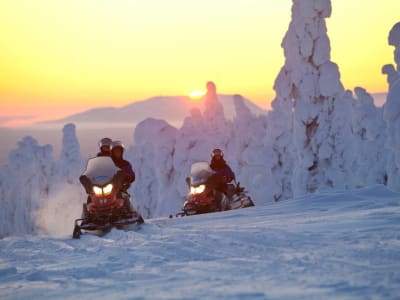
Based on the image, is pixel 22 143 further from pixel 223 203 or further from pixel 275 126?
pixel 223 203

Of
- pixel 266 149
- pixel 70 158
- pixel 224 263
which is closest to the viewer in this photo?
pixel 224 263

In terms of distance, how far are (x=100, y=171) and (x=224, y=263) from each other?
13.6ft

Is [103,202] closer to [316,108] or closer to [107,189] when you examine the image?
[107,189]

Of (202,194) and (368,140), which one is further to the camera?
(368,140)

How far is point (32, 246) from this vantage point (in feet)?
22.1

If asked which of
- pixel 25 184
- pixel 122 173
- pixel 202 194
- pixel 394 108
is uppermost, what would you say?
pixel 394 108

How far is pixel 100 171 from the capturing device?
830cm

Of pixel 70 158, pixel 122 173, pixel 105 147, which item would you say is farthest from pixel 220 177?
pixel 70 158

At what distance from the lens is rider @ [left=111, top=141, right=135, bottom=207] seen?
331 inches

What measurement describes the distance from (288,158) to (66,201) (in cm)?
2101

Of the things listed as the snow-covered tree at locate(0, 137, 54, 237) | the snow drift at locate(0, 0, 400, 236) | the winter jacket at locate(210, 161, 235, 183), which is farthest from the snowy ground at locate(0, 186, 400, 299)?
the snow-covered tree at locate(0, 137, 54, 237)

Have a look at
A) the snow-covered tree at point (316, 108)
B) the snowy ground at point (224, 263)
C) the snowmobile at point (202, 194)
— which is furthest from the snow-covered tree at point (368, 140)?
the snowy ground at point (224, 263)

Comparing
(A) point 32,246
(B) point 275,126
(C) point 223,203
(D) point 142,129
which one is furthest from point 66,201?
(A) point 32,246

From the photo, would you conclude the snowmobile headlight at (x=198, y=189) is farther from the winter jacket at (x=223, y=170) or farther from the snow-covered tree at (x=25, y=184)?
the snow-covered tree at (x=25, y=184)
